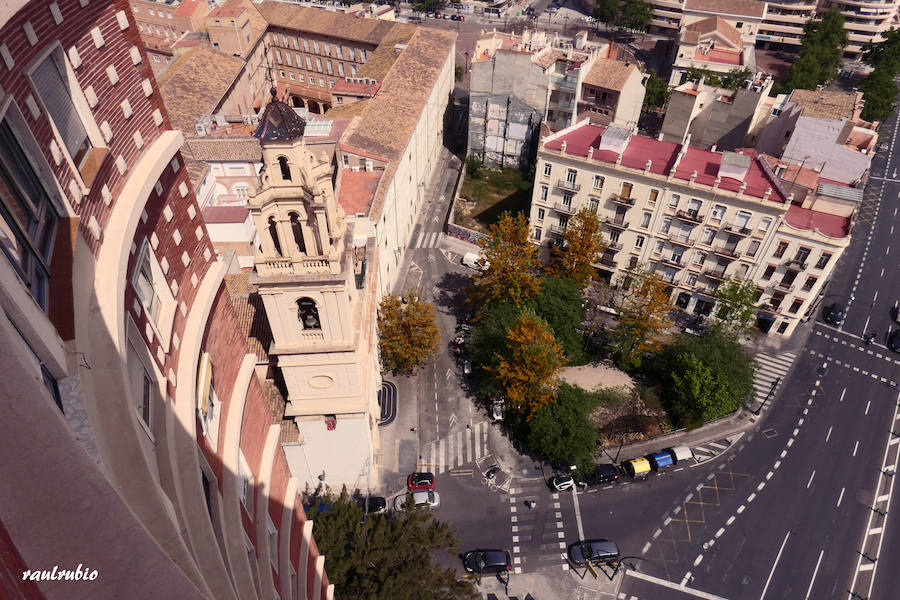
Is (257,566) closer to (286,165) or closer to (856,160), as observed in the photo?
(286,165)

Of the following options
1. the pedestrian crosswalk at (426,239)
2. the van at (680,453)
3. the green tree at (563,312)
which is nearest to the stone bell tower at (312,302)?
the green tree at (563,312)

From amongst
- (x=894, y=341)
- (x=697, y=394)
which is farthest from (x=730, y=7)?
(x=697, y=394)

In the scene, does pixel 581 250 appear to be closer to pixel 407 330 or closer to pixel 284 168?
pixel 407 330

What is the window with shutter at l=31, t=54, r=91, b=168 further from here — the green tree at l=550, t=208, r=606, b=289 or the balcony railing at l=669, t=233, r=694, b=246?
the balcony railing at l=669, t=233, r=694, b=246

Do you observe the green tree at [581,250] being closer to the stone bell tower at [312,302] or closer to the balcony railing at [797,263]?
the balcony railing at [797,263]

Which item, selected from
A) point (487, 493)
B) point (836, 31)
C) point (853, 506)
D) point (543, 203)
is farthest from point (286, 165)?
point (836, 31)

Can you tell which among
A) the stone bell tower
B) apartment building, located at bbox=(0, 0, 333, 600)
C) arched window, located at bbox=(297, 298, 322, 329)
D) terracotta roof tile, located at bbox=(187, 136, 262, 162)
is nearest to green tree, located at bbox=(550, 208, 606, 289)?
the stone bell tower
